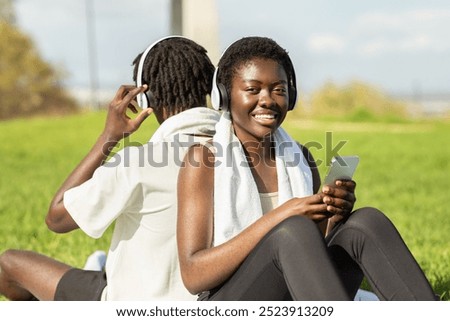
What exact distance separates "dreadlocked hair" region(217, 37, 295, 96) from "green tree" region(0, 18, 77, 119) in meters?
25.7

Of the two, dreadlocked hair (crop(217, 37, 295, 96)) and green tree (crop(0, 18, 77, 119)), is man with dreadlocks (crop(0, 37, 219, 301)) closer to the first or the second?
dreadlocked hair (crop(217, 37, 295, 96))

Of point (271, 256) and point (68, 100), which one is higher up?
point (271, 256)

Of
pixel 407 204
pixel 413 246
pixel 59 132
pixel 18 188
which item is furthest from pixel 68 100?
pixel 413 246

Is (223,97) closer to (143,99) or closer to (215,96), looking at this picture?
(215,96)

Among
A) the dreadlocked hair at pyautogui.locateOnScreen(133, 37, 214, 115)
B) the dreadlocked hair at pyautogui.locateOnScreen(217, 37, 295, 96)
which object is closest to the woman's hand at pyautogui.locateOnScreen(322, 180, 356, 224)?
the dreadlocked hair at pyautogui.locateOnScreen(217, 37, 295, 96)

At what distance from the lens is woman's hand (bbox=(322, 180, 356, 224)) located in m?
2.67

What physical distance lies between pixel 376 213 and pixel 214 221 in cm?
54

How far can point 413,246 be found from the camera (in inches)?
254

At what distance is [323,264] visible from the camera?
2549 mm

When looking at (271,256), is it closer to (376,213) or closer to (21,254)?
(376,213)

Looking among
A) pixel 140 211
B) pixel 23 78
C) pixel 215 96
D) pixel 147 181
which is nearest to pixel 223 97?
pixel 215 96

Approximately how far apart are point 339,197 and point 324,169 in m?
9.00

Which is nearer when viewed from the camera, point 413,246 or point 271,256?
point 271,256

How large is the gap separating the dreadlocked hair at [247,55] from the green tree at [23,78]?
25671mm
